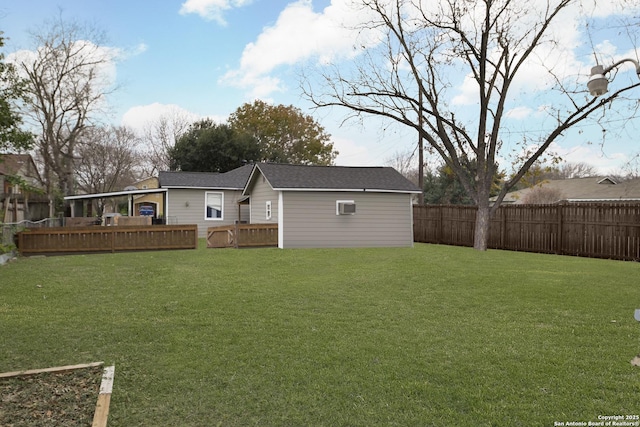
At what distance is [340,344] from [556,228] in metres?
13.3

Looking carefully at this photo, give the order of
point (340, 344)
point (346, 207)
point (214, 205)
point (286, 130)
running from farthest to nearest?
point (286, 130), point (214, 205), point (346, 207), point (340, 344)

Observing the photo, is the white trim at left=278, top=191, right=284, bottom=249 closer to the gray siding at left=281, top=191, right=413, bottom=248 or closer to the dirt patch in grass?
the gray siding at left=281, top=191, right=413, bottom=248

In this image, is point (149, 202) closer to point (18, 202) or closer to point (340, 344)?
point (18, 202)

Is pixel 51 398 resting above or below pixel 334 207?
below

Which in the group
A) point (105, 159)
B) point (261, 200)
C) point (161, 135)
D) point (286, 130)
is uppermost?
point (286, 130)

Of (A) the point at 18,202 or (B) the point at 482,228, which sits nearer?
(B) the point at 482,228

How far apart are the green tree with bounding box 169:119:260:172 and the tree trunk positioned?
831 inches

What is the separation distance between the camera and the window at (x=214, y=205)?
72.8 feet

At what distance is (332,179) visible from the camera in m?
17.3

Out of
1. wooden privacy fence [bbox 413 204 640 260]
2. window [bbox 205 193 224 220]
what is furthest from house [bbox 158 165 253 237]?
wooden privacy fence [bbox 413 204 640 260]

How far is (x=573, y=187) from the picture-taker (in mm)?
30109

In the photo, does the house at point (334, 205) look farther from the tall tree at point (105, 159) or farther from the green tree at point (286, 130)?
the green tree at point (286, 130)

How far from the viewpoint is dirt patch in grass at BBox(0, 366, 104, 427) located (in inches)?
124

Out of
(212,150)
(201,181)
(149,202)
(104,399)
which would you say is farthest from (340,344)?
(212,150)
